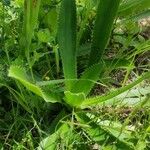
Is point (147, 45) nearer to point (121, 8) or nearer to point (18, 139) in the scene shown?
point (121, 8)

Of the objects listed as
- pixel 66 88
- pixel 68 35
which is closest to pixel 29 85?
pixel 66 88

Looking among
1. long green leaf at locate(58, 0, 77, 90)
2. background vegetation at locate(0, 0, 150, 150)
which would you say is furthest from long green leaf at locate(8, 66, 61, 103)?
long green leaf at locate(58, 0, 77, 90)

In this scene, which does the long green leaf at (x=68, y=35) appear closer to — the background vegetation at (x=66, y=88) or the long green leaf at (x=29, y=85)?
the background vegetation at (x=66, y=88)

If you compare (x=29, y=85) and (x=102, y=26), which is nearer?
(x=29, y=85)

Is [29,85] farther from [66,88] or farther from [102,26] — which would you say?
[102,26]

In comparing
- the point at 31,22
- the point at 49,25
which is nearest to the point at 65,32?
the point at 49,25

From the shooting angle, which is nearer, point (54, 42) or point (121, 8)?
point (54, 42)
